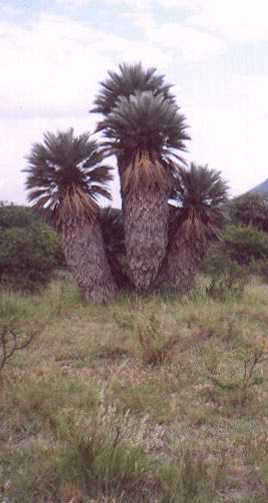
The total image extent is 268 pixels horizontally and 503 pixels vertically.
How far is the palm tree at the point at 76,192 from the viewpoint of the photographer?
39.4 ft

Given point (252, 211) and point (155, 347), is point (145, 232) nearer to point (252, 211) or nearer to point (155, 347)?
point (155, 347)

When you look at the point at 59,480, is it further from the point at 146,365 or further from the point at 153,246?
the point at 153,246

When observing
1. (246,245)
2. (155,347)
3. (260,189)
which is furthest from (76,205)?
(260,189)

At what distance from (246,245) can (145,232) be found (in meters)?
10.1

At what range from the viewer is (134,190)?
12.1m

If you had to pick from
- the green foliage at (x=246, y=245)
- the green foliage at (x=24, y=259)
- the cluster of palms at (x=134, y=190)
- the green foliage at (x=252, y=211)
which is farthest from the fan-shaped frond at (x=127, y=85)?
the green foliage at (x=252, y=211)

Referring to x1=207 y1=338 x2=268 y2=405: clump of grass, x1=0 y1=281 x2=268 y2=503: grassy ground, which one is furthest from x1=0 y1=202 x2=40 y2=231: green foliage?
x1=207 y1=338 x2=268 y2=405: clump of grass

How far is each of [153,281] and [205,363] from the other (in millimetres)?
4960

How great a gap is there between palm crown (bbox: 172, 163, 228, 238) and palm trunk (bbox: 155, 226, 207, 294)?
19cm

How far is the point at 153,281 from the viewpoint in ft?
40.2

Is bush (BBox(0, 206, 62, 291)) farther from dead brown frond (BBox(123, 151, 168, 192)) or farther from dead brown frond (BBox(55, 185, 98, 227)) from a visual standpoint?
dead brown frond (BBox(123, 151, 168, 192))

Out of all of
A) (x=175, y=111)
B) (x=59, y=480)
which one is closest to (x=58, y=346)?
(x=59, y=480)

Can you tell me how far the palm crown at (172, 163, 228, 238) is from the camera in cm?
1246

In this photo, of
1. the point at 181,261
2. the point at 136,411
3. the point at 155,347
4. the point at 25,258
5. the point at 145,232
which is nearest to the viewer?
the point at 136,411
